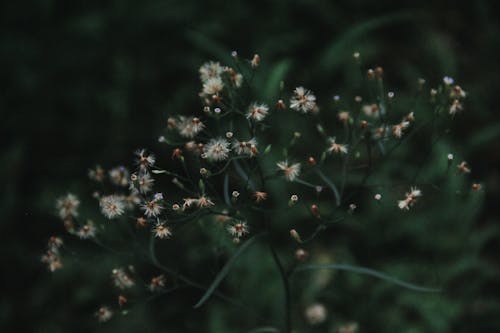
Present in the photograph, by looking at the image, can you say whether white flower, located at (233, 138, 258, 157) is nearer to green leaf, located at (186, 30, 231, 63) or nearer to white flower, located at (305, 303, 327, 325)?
white flower, located at (305, 303, 327, 325)

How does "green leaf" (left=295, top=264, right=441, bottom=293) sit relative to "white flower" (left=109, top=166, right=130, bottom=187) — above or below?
below

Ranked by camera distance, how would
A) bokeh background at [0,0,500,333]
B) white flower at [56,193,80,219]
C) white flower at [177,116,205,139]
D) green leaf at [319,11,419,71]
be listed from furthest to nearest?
green leaf at [319,11,419,71]
bokeh background at [0,0,500,333]
white flower at [56,193,80,219]
white flower at [177,116,205,139]

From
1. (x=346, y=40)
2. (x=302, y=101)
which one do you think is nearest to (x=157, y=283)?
(x=302, y=101)

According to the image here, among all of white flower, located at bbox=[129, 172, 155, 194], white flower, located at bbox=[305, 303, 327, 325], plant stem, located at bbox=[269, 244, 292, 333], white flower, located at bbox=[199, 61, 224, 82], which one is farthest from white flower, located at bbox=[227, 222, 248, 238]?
white flower, located at bbox=[305, 303, 327, 325]

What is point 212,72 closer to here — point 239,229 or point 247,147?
point 247,147

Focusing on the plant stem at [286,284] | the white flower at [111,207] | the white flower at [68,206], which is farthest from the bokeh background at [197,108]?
the white flower at [111,207]

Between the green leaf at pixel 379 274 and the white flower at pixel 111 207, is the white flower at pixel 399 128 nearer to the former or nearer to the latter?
the green leaf at pixel 379 274

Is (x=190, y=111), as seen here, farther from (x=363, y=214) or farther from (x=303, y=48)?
(x=363, y=214)
